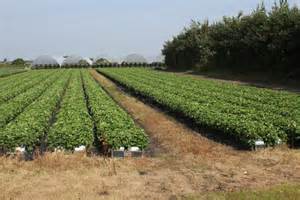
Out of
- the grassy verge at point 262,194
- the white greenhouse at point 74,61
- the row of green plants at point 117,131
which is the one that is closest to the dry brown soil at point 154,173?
the grassy verge at point 262,194

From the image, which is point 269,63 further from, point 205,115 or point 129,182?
point 129,182

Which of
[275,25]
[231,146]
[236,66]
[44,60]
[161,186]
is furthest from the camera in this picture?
[44,60]

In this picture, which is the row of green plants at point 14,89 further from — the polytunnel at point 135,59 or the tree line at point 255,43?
the polytunnel at point 135,59

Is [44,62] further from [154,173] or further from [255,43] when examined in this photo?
[154,173]

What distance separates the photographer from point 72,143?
11070 mm

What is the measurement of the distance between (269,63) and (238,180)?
29090 millimetres

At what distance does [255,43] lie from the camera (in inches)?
1479

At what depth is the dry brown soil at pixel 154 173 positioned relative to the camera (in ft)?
27.1

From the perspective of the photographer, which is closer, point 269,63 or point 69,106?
point 69,106

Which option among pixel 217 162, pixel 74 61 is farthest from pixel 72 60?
pixel 217 162

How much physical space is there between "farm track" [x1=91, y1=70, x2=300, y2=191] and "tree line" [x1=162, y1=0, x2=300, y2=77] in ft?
68.9

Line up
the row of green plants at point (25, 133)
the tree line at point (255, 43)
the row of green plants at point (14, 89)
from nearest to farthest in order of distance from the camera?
the row of green plants at point (25, 133)
the row of green plants at point (14, 89)
the tree line at point (255, 43)

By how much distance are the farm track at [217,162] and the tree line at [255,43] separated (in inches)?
826

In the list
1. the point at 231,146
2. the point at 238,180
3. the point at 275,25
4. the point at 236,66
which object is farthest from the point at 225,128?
the point at 236,66
